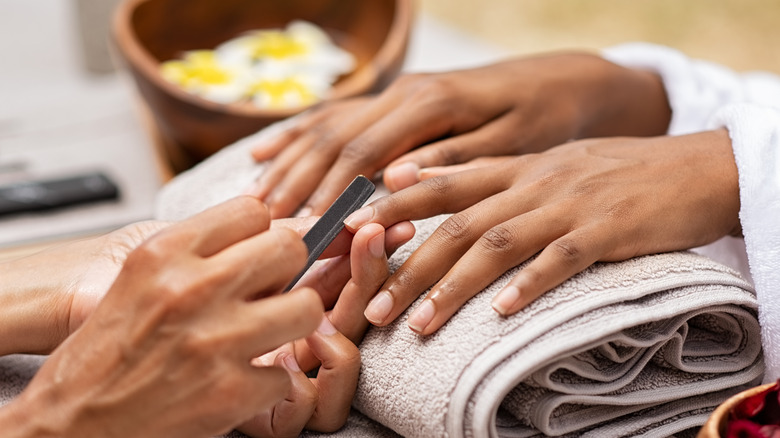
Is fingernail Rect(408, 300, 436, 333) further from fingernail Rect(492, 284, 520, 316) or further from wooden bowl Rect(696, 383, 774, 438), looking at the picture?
wooden bowl Rect(696, 383, 774, 438)

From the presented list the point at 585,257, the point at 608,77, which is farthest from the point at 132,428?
the point at 608,77

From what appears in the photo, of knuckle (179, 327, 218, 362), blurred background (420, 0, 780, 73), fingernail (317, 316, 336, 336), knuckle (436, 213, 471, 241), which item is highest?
knuckle (179, 327, 218, 362)

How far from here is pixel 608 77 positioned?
815 mm

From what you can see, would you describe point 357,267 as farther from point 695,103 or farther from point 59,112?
point 59,112

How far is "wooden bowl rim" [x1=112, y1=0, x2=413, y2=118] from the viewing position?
0.97 m

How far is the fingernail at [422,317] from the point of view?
0.51 metres

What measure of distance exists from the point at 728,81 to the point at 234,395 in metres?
0.68

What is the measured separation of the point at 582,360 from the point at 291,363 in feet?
0.68

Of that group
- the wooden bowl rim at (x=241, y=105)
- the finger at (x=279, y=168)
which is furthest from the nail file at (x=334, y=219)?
the wooden bowl rim at (x=241, y=105)

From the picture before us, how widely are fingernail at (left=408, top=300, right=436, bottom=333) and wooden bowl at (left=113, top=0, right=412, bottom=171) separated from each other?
554 millimetres

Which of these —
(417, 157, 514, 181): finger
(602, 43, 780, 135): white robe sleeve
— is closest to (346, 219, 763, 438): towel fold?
(417, 157, 514, 181): finger

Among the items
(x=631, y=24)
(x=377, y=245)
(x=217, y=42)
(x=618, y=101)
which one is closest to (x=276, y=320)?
(x=377, y=245)

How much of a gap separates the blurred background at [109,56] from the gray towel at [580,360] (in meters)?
0.61

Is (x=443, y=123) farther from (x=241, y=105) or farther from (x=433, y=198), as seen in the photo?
(x=241, y=105)
